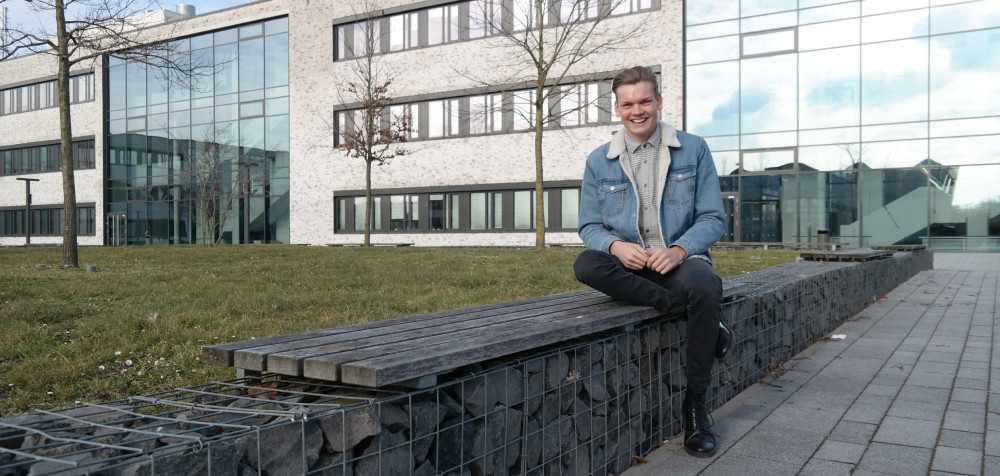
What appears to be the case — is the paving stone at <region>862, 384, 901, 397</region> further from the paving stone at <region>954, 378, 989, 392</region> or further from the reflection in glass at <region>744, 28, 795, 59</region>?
the reflection in glass at <region>744, 28, 795, 59</region>

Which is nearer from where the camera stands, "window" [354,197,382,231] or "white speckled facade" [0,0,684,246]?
"white speckled facade" [0,0,684,246]

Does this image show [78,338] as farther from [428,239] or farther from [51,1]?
[428,239]

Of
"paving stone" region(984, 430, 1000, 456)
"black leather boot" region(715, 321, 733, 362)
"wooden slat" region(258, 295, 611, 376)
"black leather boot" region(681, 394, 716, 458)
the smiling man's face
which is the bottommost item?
"paving stone" region(984, 430, 1000, 456)

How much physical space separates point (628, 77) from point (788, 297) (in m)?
3.14

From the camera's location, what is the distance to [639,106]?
3.92 meters

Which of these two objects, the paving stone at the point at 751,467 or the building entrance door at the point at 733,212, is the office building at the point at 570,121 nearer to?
the building entrance door at the point at 733,212

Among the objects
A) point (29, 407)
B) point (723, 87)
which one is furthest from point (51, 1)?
point (723, 87)

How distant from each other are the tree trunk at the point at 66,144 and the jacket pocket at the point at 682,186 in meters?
12.3

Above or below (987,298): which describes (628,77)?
above

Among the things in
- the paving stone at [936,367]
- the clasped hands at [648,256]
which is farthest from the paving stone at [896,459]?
the paving stone at [936,367]

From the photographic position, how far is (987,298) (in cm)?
1077

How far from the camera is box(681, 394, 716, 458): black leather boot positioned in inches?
143

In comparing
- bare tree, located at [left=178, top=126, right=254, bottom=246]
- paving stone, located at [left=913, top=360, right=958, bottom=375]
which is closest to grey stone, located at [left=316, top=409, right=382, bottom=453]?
paving stone, located at [left=913, top=360, right=958, bottom=375]

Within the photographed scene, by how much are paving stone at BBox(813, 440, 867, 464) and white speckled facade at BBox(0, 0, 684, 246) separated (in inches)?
896
